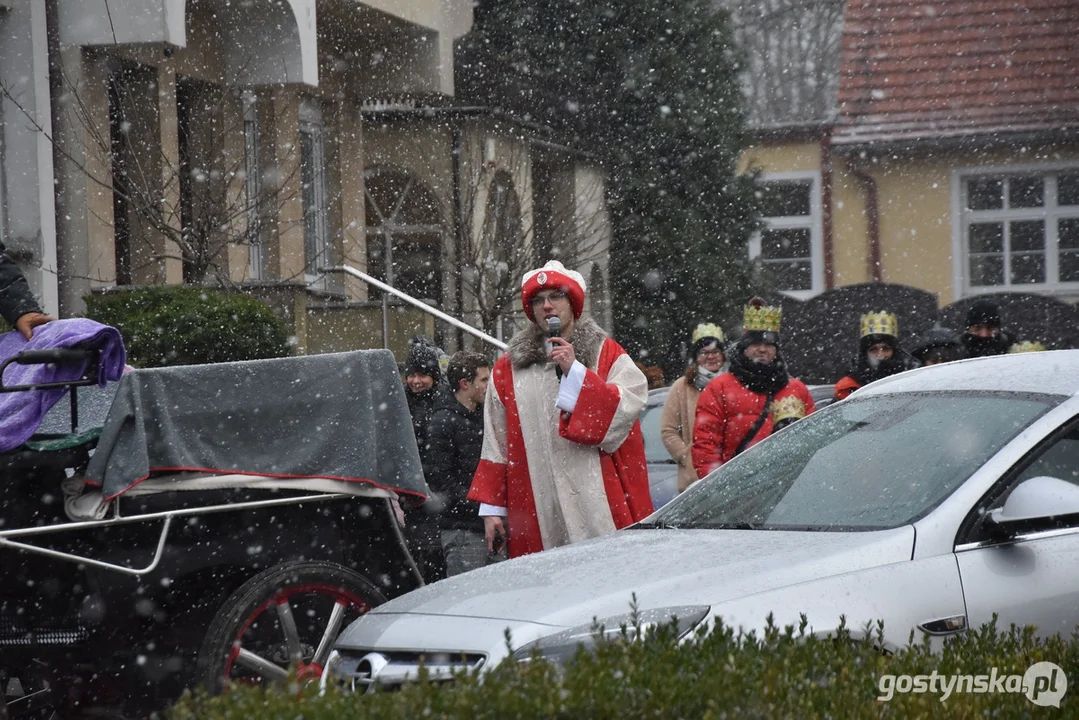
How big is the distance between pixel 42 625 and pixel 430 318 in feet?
40.9

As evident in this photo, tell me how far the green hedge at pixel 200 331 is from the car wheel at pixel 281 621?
4.67m

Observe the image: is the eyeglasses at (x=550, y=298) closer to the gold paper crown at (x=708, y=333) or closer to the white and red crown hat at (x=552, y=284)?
the white and red crown hat at (x=552, y=284)

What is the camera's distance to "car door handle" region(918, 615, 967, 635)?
4652mm

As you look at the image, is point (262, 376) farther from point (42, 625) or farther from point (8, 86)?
point (8, 86)

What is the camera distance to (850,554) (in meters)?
4.74

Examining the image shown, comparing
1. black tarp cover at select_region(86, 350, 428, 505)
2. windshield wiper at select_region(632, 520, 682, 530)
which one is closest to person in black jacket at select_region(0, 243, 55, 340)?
black tarp cover at select_region(86, 350, 428, 505)

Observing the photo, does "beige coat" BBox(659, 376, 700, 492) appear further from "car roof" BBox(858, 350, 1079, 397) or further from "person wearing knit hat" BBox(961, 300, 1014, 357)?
"car roof" BBox(858, 350, 1079, 397)

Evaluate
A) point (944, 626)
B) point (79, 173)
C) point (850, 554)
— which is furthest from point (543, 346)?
point (79, 173)

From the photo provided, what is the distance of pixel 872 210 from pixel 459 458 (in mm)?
18844

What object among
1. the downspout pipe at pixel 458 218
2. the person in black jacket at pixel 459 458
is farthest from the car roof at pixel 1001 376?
the downspout pipe at pixel 458 218

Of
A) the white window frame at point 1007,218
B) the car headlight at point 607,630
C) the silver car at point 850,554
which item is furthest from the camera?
the white window frame at point 1007,218

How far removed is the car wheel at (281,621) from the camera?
5805 millimetres

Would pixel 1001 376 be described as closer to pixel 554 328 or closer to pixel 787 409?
pixel 554 328

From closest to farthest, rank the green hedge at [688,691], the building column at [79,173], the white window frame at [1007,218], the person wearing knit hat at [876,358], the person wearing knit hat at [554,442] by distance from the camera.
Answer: the green hedge at [688,691] → the person wearing knit hat at [554,442] → the person wearing knit hat at [876,358] → the building column at [79,173] → the white window frame at [1007,218]
